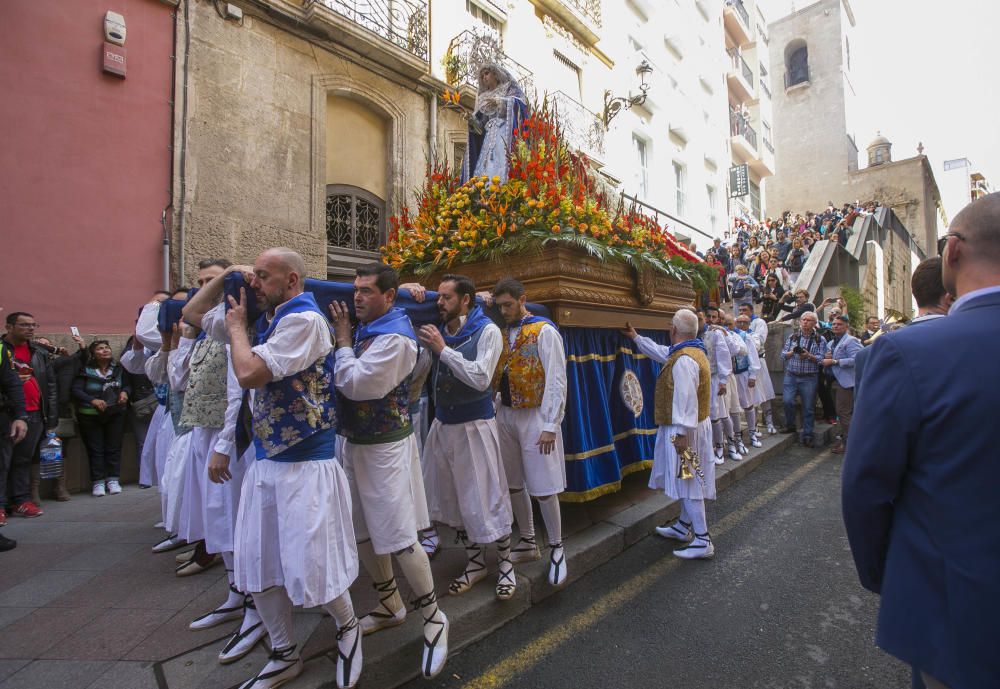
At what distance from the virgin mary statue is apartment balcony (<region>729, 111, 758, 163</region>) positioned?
24952mm

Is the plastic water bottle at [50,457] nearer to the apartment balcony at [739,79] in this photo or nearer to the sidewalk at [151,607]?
the sidewalk at [151,607]

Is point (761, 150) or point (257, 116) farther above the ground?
point (761, 150)

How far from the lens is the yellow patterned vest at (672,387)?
4.31m

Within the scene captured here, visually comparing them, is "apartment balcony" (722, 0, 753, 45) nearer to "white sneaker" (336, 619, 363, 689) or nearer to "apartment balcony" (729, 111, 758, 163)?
"apartment balcony" (729, 111, 758, 163)

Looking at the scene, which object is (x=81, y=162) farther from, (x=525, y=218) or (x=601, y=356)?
(x=601, y=356)

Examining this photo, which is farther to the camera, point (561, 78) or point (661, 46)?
point (661, 46)

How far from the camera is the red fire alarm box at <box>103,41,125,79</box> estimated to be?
701 centimetres

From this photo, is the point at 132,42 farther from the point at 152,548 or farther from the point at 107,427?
the point at 152,548

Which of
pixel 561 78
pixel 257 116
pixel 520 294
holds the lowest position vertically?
pixel 520 294

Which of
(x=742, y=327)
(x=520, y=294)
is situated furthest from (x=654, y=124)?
(x=520, y=294)

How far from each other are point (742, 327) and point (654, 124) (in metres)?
13.8

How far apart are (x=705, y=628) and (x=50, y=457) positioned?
21.8ft

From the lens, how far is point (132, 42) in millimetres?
7348

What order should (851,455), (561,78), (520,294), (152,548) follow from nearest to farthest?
1. (851,455)
2. (520,294)
3. (152,548)
4. (561,78)
